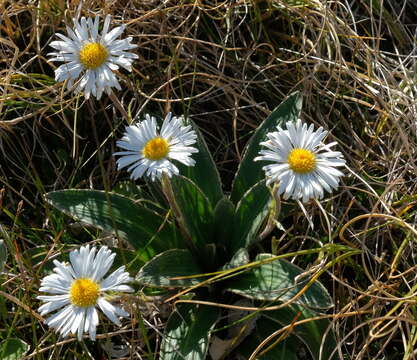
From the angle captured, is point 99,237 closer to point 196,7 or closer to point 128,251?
point 128,251

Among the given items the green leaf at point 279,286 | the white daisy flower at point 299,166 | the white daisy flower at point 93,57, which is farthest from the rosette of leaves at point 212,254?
the white daisy flower at point 93,57

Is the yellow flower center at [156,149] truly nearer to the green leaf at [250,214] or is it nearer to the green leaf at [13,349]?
the green leaf at [250,214]

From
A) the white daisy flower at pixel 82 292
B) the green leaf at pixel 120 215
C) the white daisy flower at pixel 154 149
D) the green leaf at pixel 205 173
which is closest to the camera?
the white daisy flower at pixel 82 292

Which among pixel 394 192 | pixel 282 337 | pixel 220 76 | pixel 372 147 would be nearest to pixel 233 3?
pixel 220 76

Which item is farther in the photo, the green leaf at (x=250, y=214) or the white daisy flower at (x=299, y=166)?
the green leaf at (x=250, y=214)

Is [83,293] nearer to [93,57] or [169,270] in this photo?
[169,270]

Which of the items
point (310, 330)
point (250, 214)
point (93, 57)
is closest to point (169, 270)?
point (250, 214)
